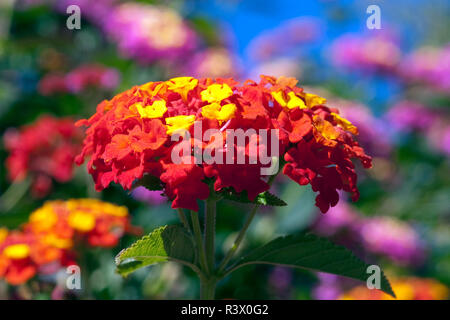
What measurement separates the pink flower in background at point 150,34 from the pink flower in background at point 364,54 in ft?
4.03

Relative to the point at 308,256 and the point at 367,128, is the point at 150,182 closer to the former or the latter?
the point at 308,256

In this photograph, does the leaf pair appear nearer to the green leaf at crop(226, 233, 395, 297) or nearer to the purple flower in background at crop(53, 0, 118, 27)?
the green leaf at crop(226, 233, 395, 297)

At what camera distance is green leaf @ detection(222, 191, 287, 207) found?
757 millimetres

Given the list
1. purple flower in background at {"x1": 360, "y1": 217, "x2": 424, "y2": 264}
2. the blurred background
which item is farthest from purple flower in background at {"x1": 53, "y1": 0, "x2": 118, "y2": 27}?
purple flower in background at {"x1": 360, "y1": 217, "x2": 424, "y2": 264}

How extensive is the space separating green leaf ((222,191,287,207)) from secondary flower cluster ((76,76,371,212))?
0.05ft

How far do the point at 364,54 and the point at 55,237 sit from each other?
2.77 meters

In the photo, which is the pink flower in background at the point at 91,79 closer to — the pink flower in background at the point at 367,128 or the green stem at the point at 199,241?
the pink flower in background at the point at 367,128

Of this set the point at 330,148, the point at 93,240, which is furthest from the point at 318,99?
the point at 93,240

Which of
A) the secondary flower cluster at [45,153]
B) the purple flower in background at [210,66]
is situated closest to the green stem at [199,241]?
the secondary flower cluster at [45,153]

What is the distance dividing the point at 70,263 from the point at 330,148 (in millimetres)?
650

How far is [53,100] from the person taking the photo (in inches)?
101

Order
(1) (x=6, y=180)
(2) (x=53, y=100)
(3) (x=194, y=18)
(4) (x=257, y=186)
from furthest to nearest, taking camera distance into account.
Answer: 1. (3) (x=194, y=18)
2. (2) (x=53, y=100)
3. (1) (x=6, y=180)
4. (4) (x=257, y=186)

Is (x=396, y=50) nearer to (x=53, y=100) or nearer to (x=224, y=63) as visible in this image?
(x=224, y=63)

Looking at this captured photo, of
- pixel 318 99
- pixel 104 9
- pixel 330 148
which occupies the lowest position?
pixel 330 148
